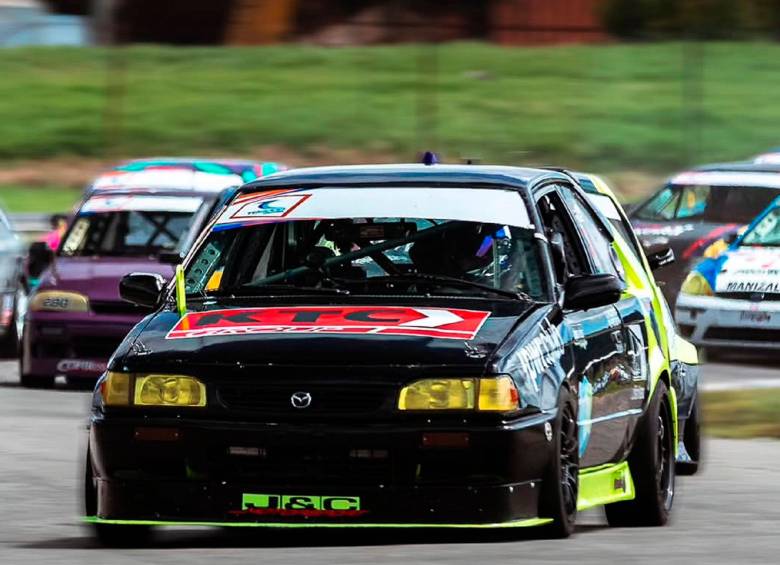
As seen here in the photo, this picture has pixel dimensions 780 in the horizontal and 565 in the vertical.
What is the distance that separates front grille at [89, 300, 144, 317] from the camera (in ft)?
54.6

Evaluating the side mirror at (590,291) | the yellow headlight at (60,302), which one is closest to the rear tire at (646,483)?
the side mirror at (590,291)

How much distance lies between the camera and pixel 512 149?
33.7 m

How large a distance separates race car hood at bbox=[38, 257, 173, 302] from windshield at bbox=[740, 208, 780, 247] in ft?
16.9

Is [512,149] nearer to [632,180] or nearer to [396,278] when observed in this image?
[632,180]

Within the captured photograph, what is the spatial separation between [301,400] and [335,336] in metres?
0.28

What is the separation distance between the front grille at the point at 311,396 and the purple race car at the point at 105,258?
785cm

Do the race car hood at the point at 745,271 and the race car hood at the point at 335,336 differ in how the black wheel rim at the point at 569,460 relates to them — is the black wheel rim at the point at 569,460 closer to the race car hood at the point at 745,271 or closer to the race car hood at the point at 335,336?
the race car hood at the point at 335,336

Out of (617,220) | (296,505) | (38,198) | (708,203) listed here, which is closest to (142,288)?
(296,505)

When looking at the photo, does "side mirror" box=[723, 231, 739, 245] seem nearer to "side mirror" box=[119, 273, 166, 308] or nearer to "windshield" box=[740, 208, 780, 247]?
"windshield" box=[740, 208, 780, 247]

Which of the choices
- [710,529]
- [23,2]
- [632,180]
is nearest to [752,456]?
[710,529]

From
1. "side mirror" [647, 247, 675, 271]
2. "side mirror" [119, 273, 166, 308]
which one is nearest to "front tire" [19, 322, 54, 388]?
"side mirror" [647, 247, 675, 271]

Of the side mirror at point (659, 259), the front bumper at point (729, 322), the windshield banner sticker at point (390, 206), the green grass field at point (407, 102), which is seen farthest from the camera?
the green grass field at point (407, 102)

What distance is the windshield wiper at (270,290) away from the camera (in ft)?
27.8

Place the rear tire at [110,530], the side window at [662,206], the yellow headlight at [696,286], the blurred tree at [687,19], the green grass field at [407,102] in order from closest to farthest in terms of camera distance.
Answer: the rear tire at [110,530]
the yellow headlight at [696,286]
the side window at [662,206]
the green grass field at [407,102]
the blurred tree at [687,19]
